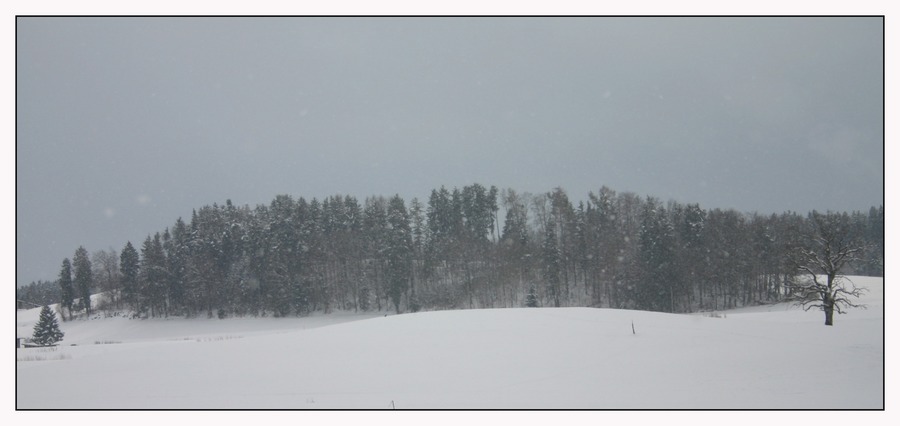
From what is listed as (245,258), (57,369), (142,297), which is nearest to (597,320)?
(57,369)

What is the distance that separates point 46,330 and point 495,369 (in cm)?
5352

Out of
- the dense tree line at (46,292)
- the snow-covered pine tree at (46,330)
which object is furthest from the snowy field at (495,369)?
the dense tree line at (46,292)

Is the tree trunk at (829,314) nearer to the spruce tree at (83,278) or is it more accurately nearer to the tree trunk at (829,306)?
the tree trunk at (829,306)

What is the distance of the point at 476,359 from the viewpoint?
13555 mm

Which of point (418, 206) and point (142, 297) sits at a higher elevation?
point (418, 206)

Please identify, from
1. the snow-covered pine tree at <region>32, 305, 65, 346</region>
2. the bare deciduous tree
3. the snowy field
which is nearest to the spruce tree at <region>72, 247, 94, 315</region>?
the snow-covered pine tree at <region>32, 305, 65, 346</region>

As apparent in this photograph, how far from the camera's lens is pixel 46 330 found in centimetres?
4694

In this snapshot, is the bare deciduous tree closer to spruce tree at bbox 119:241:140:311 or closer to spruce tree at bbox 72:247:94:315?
spruce tree at bbox 119:241:140:311

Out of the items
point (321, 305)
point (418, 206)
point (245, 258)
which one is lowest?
point (321, 305)

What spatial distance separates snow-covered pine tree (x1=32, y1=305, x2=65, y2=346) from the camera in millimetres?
44850

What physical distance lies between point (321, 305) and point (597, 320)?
5866 cm
